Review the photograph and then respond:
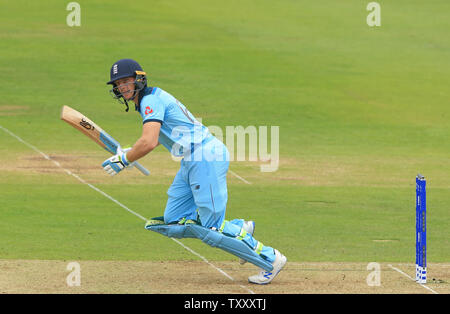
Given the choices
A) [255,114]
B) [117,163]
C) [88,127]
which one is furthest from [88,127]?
[255,114]

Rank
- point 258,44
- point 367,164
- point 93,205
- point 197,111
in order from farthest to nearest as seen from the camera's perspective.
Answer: point 258,44
point 197,111
point 367,164
point 93,205

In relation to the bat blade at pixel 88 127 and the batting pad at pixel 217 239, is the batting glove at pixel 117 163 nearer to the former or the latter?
the bat blade at pixel 88 127

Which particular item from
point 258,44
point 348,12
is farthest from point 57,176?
point 348,12

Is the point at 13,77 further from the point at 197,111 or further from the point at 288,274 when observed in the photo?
the point at 288,274

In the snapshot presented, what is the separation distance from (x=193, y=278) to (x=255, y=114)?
53.0 ft

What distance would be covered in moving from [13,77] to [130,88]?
20.2 meters

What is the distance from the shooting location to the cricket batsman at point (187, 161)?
916cm

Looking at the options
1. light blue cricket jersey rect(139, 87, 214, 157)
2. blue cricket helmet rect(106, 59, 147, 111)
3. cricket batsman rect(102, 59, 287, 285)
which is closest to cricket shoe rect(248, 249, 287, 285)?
cricket batsman rect(102, 59, 287, 285)

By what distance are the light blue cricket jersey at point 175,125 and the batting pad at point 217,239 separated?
0.77 meters

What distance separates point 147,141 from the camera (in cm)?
891

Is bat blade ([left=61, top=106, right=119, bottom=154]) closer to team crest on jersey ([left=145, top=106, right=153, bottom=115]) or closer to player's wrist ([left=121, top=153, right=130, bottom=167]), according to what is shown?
player's wrist ([left=121, top=153, right=130, bottom=167])

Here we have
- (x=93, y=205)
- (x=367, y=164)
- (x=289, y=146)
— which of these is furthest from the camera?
(x=289, y=146)

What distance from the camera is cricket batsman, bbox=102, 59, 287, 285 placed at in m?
9.16

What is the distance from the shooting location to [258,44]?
109ft
